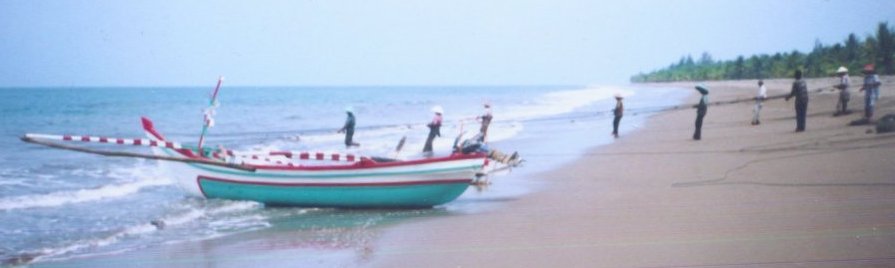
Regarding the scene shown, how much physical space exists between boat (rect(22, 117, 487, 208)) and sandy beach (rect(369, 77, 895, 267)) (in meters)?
0.86

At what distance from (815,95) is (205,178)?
2851 cm

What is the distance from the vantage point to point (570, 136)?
21109mm

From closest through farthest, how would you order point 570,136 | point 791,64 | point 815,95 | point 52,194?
point 52,194
point 570,136
point 815,95
point 791,64

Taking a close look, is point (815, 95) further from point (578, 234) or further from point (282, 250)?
point (282, 250)

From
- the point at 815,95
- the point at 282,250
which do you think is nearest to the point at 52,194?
the point at 282,250

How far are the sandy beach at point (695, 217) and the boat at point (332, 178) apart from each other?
0.86 m

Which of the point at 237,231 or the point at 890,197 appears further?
the point at 237,231

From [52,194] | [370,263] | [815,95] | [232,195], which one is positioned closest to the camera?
[370,263]

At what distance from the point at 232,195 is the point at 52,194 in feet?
12.7

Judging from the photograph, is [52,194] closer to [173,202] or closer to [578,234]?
[173,202]

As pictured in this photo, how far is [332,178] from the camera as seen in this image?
9930mm

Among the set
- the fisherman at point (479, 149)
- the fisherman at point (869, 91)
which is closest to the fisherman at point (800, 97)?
the fisherman at point (869, 91)

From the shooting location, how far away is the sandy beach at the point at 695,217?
20.3ft

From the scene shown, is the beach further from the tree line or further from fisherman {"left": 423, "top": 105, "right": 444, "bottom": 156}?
the tree line
